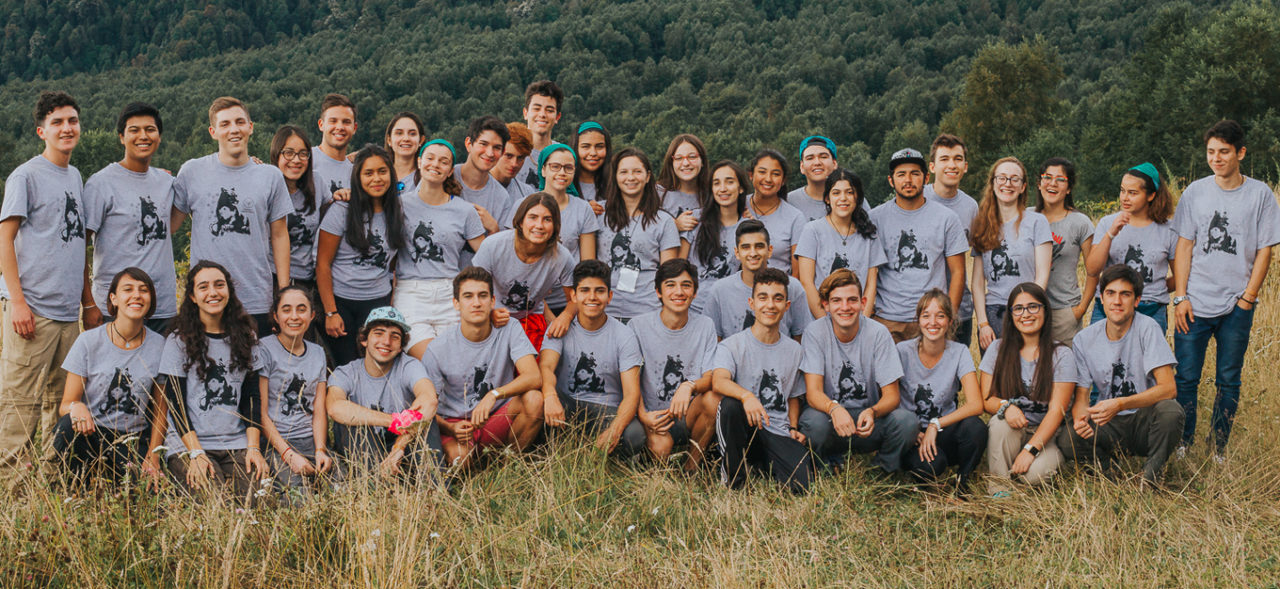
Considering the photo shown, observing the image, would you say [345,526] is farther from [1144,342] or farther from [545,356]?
[1144,342]

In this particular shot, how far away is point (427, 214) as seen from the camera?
580 cm

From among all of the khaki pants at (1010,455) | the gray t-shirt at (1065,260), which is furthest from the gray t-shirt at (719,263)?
the gray t-shirt at (1065,260)

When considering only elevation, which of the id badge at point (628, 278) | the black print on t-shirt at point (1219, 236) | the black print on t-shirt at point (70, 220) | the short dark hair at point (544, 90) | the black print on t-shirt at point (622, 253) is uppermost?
the short dark hair at point (544, 90)

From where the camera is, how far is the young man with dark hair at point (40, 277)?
4898mm

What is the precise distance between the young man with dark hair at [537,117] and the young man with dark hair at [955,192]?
2.51 m

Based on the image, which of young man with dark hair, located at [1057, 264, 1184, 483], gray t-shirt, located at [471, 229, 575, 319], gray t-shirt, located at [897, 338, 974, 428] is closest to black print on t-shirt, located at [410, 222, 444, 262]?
gray t-shirt, located at [471, 229, 575, 319]

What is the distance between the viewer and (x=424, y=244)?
5746 mm

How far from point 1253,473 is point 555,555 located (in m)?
3.73

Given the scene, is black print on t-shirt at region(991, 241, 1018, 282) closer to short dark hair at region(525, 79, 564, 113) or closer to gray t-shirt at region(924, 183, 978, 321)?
gray t-shirt at region(924, 183, 978, 321)

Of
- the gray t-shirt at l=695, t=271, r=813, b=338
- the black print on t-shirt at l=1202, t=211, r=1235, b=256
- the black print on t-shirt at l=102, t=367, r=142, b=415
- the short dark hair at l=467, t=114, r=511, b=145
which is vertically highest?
the short dark hair at l=467, t=114, r=511, b=145

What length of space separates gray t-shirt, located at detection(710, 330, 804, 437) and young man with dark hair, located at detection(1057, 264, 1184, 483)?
145 cm

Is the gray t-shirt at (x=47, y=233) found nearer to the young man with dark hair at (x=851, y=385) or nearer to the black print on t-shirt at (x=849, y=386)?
the young man with dark hair at (x=851, y=385)

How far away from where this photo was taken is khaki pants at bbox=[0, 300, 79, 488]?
198 inches

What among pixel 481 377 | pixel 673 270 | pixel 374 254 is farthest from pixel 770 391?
pixel 374 254
